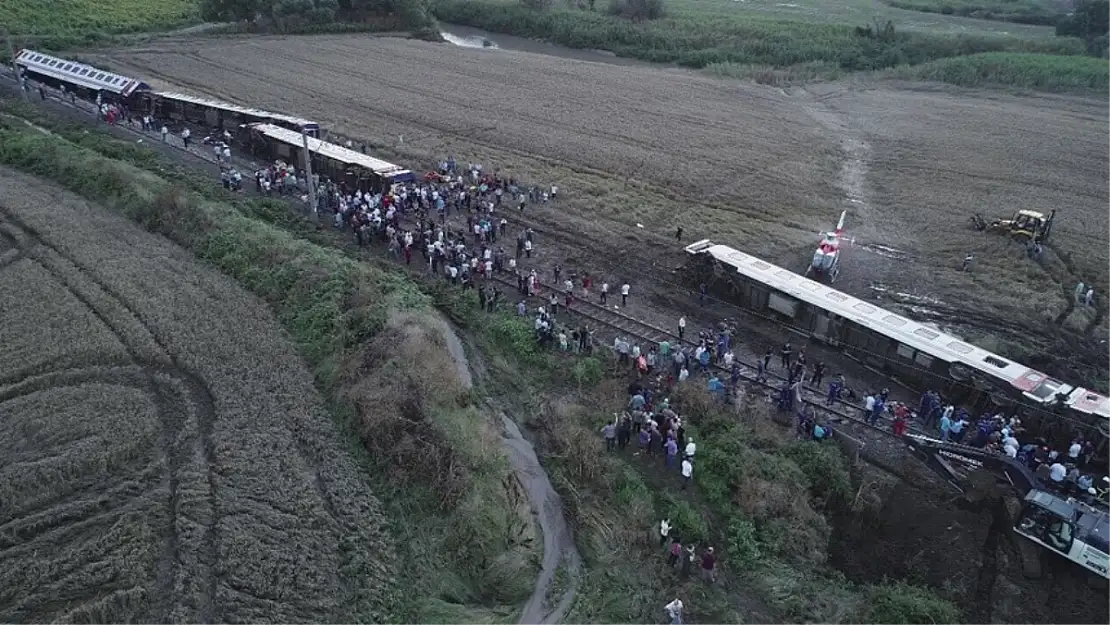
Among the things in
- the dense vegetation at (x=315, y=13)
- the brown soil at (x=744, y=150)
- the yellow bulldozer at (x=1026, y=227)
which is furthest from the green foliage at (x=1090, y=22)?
the dense vegetation at (x=315, y=13)

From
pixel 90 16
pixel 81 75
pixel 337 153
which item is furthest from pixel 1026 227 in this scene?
pixel 90 16

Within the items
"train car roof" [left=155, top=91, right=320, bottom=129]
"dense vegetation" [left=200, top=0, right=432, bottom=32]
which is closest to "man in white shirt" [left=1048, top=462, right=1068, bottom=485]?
"train car roof" [left=155, top=91, right=320, bottom=129]

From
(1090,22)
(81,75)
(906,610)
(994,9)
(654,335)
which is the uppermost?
(994,9)

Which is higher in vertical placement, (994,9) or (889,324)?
(994,9)

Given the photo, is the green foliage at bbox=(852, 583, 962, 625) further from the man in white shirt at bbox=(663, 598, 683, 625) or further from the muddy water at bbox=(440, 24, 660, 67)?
the muddy water at bbox=(440, 24, 660, 67)

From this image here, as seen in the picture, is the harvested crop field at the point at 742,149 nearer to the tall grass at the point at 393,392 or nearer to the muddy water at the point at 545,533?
the tall grass at the point at 393,392

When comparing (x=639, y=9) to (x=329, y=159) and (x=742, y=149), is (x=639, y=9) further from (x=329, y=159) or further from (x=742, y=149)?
(x=329, y=159)

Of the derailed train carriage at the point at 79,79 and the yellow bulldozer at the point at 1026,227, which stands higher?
the derailed train carriage at the point at 79,79
